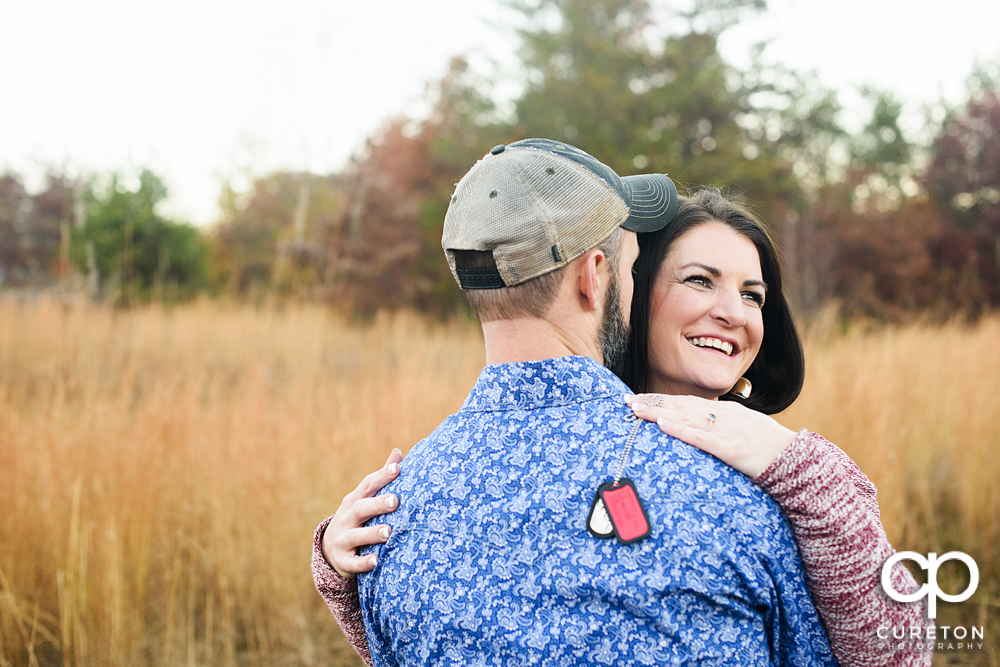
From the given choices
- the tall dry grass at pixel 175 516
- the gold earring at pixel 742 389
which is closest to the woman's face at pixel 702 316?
the gold earring at pixel 742 389

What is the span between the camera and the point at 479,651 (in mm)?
1060

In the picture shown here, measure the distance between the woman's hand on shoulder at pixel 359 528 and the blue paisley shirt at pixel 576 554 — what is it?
0.05 meters

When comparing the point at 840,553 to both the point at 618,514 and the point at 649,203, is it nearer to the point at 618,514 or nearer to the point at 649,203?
the point at 618,514

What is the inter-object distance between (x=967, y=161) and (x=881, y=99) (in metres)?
5.31

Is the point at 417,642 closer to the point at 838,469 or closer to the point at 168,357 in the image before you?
the point at 838,469

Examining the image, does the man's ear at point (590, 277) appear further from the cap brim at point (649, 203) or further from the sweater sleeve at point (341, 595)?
the sweater sleeve at point (341, 595)

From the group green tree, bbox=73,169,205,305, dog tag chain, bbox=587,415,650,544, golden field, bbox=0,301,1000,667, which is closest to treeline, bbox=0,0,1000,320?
green tree, bbox=73,169,205,305

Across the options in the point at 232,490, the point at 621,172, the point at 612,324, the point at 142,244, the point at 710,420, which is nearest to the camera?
the point at 710,420

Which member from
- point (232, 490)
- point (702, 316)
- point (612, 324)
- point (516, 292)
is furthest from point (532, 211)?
point (232, 490)

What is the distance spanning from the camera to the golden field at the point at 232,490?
2.95 meters

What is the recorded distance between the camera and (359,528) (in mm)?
1272

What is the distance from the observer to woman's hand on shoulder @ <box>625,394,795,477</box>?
107 cm

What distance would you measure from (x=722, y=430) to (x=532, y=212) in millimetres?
478

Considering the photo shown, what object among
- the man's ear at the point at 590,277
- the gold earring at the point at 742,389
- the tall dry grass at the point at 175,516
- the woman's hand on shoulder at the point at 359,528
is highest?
the man's ear at the point at 590,277
